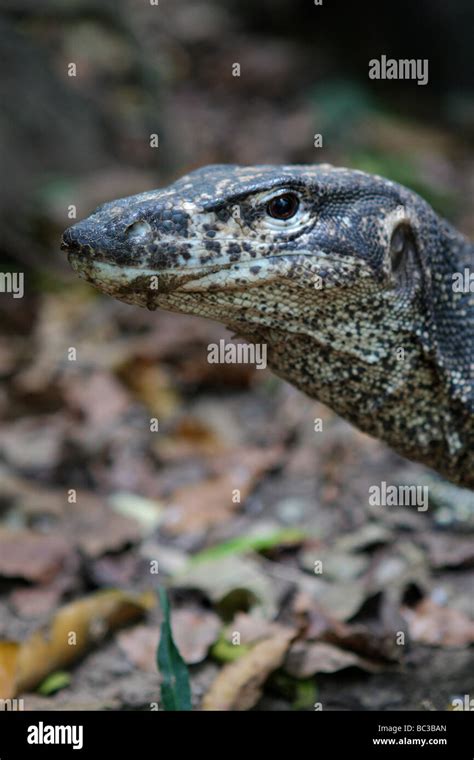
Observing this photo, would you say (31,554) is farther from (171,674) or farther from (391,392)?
(391,392)

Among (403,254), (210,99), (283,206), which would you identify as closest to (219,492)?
(403,254)

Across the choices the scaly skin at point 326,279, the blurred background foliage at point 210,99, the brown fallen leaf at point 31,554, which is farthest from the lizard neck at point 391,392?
the blurred background foliage at point 210,99

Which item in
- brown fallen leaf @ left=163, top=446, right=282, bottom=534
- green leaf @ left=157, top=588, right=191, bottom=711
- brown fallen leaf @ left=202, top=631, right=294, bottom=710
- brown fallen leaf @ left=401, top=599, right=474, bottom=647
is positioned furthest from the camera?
brown fallen leaf @ left=163, top=446, right=282, bottom=534

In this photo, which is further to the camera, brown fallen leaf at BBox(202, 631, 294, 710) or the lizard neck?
brown fallen leaf at BBox(202, 631, 294, 710)

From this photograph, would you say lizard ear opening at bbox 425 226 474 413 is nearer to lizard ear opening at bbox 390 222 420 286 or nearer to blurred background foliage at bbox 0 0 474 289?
lizard ear opening at bbox 390 222 420 286

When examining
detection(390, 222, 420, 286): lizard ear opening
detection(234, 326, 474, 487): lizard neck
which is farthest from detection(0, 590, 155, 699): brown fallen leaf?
detection(390, 222, 420, 286): lizard ear opening

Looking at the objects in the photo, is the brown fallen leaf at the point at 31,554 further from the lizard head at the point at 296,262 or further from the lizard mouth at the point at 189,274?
the lizard mouth at the point at 189,274
